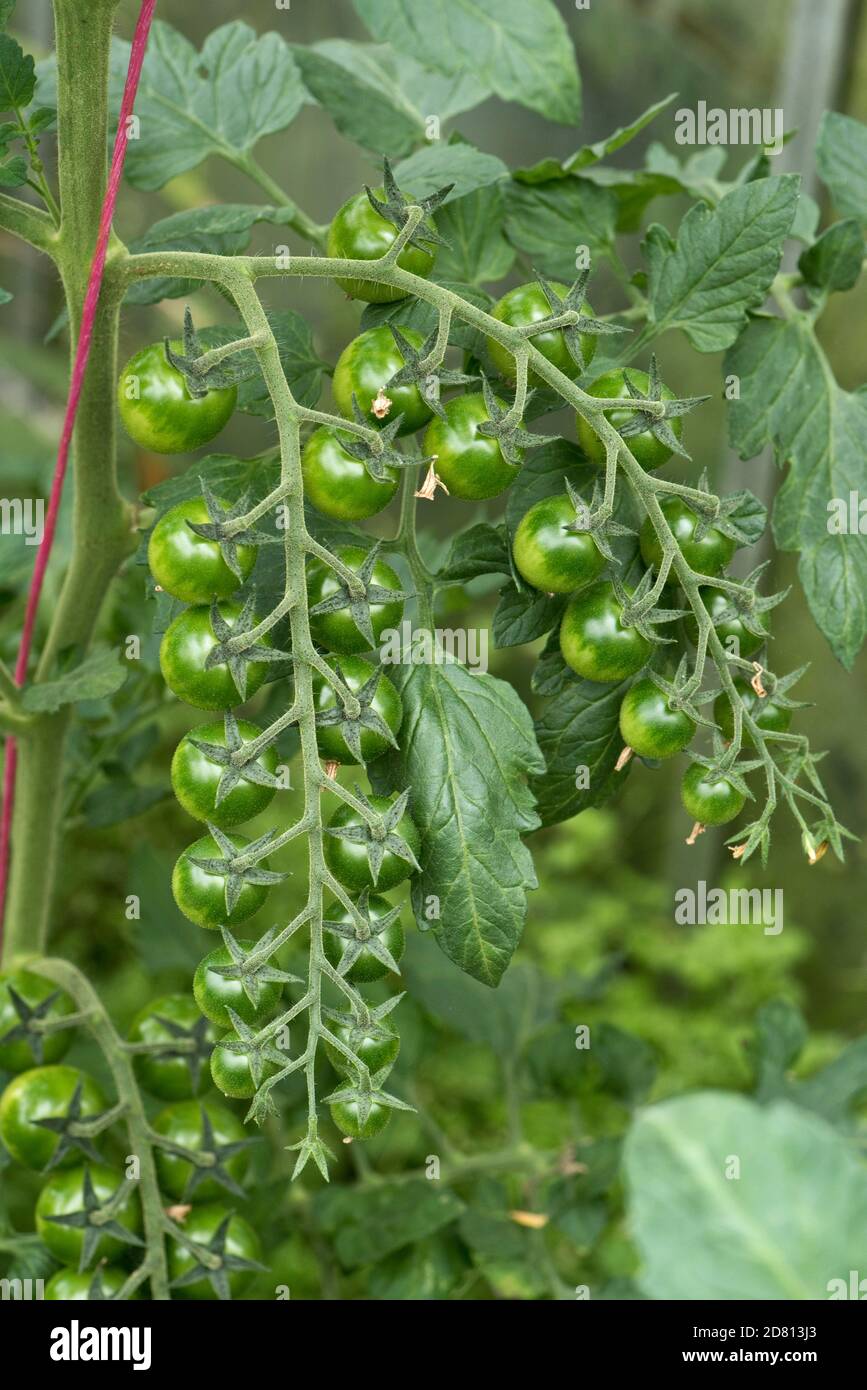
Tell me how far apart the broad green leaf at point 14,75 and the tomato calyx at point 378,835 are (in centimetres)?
40

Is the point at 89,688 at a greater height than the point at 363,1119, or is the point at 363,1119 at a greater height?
the point at 89,688

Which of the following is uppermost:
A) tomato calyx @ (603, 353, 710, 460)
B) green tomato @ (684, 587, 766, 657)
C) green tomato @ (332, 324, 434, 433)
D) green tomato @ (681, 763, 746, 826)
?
green tomato @ (332, 324, 434, 433)

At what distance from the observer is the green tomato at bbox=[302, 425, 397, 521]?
526 millimetres

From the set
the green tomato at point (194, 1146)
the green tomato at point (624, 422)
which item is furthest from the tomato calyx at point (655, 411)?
the green tomato at point (194, 1146)

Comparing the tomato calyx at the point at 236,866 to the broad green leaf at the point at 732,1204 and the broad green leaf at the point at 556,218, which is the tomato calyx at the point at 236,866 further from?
the broad green leaf at the point at 556,218

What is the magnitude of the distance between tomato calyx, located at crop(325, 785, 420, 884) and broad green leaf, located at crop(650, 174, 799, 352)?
1.08 ft

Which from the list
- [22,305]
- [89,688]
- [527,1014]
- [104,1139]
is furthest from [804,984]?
[22,305]

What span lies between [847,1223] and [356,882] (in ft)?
0.94

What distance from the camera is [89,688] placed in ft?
2.14

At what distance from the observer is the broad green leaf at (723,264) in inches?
24.8

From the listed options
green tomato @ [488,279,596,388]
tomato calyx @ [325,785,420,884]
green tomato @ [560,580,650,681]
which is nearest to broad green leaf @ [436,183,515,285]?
green tomato @ [488,279,596,388]

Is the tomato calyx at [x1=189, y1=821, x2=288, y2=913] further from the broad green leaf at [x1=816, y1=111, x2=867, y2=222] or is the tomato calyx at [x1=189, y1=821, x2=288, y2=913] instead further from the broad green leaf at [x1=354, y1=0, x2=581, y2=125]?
the broad green leaf at [x1=816, y1=111, x2=867, y2=222]
